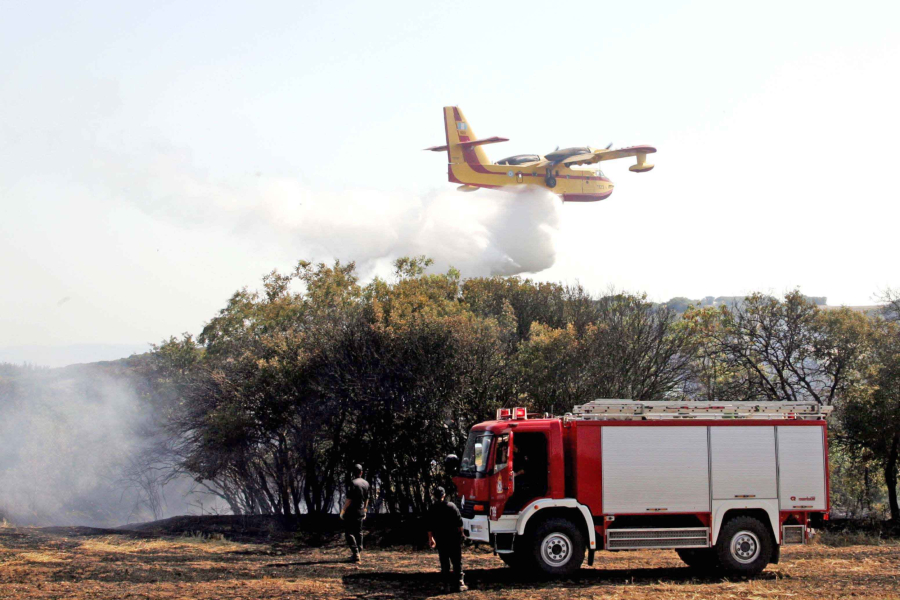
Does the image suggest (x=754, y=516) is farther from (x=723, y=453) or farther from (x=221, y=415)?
(x=221, y=415)

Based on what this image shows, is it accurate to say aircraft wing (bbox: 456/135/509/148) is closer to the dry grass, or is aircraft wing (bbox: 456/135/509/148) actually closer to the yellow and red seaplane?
the yellow and red seaplane

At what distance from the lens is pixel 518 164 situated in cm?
5909

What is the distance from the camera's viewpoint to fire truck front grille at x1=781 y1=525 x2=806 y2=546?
47.1 ft

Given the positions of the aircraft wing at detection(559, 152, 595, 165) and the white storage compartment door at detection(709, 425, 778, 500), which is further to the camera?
the aircraft wing at detection(559, 152, 595, 165)

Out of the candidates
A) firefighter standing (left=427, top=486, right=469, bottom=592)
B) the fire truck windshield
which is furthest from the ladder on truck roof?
firefighter standing (left=427, top=486, right=469, bottom=592)

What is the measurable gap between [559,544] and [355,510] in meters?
4.42

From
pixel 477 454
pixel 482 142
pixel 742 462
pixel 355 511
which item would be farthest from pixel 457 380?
pixel 482 142

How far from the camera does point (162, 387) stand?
39875 millimetres

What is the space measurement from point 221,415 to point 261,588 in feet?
50.6

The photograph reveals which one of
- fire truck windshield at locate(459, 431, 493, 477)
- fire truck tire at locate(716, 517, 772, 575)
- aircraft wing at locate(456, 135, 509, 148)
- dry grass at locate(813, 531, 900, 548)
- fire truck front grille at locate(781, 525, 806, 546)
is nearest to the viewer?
fire truck tire at locate(716, 517, 772, 575)

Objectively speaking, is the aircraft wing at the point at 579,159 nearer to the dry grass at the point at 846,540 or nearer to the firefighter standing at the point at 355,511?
the dry grass at the point at 846,540

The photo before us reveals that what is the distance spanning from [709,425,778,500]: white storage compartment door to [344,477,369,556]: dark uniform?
670 cm

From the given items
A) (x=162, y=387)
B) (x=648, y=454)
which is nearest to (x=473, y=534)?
(x=648, y=454)

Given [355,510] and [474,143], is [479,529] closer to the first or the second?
[355,510]
